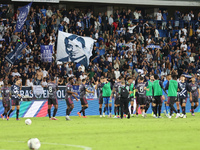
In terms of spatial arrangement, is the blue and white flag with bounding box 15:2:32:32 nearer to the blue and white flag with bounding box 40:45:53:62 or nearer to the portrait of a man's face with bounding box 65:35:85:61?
the blue and white flag with bounding box 40:45:53:62

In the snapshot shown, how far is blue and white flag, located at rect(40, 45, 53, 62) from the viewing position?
31375 mm

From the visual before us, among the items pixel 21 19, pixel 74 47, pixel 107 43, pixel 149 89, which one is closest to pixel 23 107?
pixel 21 19

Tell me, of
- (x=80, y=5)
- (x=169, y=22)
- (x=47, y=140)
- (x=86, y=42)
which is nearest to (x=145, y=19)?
(x=169, y=22)

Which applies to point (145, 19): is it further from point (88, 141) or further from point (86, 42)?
point (88, 141)

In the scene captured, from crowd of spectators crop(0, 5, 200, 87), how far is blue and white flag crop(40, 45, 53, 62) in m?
0.44

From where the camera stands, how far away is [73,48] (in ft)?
107

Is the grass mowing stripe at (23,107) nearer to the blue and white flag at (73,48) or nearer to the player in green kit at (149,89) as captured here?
the blue and white flag at (73,48)

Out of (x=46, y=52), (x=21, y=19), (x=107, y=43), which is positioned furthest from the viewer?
(x=107, y=43)

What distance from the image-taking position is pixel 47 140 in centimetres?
1296

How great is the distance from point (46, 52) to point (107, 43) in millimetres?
6815

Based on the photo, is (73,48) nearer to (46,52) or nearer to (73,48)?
(73,48)

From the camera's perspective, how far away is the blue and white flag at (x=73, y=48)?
32.0 metres

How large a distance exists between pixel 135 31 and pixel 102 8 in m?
4.84

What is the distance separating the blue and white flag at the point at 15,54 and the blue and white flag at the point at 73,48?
9.59 feet
